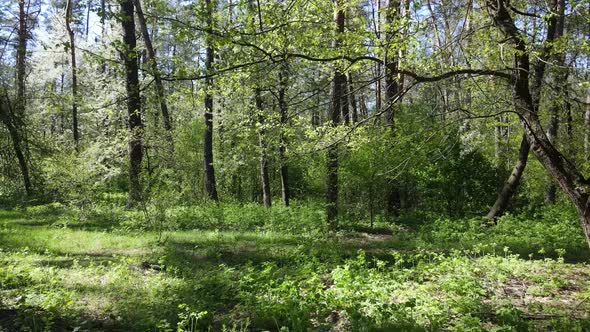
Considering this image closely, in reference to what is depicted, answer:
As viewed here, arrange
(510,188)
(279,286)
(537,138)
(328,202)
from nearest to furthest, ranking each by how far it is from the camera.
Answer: (279,286) → (537,138) → (328,202) → (510,188)

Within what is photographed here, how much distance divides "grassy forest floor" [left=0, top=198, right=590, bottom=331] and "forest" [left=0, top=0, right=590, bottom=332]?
0.03 m

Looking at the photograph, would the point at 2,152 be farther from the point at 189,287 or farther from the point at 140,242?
the point at 140,242

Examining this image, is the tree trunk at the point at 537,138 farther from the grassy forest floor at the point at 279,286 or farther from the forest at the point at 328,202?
the grassy forest floor at the point at 279,286

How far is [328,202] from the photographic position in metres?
11.8

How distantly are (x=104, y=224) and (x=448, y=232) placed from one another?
8.88m

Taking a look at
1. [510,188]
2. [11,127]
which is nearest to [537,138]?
[11,127]

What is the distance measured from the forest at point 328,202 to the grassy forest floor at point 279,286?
34mm

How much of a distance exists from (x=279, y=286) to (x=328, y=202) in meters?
6.52

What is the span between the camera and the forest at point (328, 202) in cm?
485

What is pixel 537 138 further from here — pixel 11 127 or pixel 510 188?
pixel 510 188

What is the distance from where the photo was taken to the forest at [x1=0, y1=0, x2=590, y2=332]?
4.85 m

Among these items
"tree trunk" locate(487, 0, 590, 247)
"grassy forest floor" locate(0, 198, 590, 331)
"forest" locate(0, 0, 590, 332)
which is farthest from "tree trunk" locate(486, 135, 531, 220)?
"tree trunk" locate(487, 0, 590, 247)

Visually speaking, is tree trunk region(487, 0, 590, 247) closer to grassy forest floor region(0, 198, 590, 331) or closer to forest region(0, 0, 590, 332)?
forest region(0, 0, 590, 332)

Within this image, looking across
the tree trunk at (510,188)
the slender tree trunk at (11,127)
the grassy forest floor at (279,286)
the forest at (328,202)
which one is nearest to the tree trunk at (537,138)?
the forest at (328,202)
